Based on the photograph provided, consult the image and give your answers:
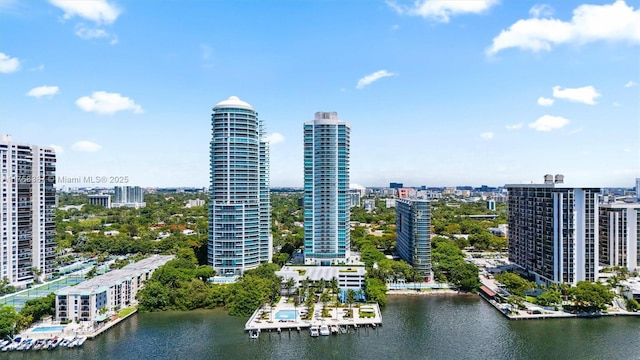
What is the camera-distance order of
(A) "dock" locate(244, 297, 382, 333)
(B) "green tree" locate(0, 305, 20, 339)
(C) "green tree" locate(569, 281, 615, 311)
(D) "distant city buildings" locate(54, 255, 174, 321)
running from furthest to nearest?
1. (C) "green tree" locate(569, 281, 615, 311)
2. (D) "distant city buildings" locate(54, 255, 174, 321)
3. (A) "dock" locate(244, 297, 382, 333)
4. (B) "green tree" locate(0, 305, 20, 339)

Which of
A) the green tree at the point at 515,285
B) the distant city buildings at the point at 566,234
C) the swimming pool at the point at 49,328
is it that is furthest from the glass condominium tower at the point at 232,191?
the distant city buildings at the point at 566,234

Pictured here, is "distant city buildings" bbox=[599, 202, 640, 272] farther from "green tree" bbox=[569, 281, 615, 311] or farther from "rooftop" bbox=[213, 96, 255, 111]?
"rooftop" bbox=[213, 96, 255, 111]

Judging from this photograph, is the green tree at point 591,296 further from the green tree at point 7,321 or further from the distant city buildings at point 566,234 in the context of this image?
the green tree at point 7,321

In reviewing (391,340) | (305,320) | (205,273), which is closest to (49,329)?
(205,273)

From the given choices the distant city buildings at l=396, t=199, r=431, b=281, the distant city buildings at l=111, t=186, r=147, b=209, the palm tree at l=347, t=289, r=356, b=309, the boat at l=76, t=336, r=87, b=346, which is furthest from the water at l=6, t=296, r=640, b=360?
the distant city buildings at l=111, t=186, r=147, b=209

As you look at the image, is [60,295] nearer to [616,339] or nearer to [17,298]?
[17,298]

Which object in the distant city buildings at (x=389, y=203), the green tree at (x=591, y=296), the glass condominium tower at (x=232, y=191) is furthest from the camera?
the distant city buildings at (x=389, y=203)
